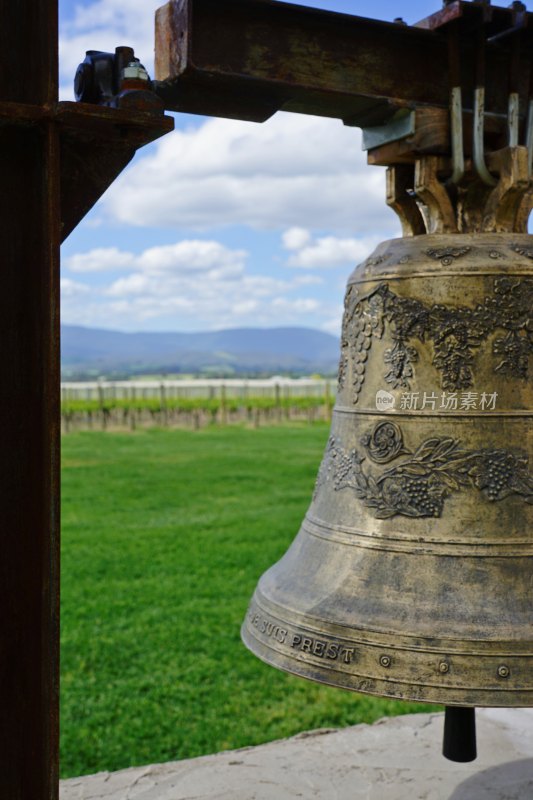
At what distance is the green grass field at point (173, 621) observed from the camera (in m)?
6.41

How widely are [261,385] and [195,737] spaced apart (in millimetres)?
35997

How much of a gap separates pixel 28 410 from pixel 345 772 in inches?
118

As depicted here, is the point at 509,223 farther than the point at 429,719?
No

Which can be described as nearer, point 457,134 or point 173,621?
point 457,134

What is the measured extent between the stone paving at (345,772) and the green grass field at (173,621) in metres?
1.49

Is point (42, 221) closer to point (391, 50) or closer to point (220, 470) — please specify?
point (391, 50)

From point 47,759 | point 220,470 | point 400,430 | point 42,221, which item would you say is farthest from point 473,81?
point 220,470

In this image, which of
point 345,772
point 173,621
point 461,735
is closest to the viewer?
point 461,735

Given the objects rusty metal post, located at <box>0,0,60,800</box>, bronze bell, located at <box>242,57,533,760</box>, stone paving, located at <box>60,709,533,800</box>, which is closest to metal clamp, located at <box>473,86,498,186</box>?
bronze bell, located at <box>242,57,533,760</box>

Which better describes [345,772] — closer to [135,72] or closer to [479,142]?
[479,142]

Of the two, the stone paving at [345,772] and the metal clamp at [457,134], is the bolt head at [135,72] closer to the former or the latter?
the metal clamp at [457,134]

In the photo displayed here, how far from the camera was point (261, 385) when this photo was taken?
138ft

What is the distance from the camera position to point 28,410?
2270mm

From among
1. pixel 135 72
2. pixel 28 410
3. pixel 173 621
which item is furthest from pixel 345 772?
pixel 173 621
